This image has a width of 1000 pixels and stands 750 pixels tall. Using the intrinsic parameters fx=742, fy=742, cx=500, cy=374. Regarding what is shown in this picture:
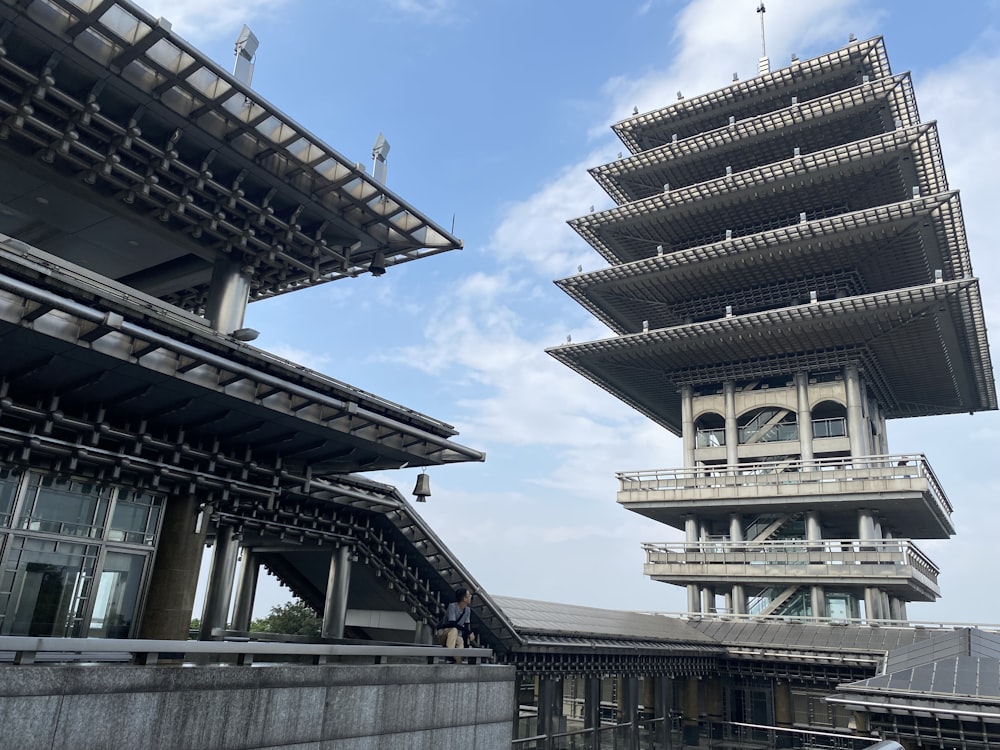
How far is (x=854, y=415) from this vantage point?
43.6m

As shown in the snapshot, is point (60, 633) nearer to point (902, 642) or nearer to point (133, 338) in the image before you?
point (133, 338)

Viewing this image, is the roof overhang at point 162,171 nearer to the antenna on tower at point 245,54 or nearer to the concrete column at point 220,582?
the antenna on tower at point 245,54

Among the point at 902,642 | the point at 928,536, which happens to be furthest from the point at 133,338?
the point at 928,536

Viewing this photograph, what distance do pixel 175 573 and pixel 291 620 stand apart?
3399 centimetres

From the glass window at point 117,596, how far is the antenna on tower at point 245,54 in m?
11.3

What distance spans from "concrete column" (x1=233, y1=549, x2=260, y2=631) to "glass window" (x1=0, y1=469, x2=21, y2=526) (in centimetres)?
1284

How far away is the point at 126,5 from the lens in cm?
1449

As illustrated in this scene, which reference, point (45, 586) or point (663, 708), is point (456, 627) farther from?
point (663, 708)

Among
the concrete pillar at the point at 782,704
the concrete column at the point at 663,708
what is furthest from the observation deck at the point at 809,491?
the concrete column at the point at 663,708

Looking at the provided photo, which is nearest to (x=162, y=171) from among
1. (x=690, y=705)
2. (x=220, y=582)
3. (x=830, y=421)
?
(x=220, y=582)

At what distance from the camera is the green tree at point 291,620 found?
4706cm

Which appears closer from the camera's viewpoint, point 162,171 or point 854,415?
point 162,171

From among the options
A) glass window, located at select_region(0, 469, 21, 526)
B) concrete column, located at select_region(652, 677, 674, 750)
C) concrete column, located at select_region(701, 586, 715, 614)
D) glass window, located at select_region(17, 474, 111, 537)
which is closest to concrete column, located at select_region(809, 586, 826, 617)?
concrete column, located at select_region(701, 586, 715, 614)

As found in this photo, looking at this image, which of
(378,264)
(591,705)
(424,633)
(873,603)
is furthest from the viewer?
(873,603)
